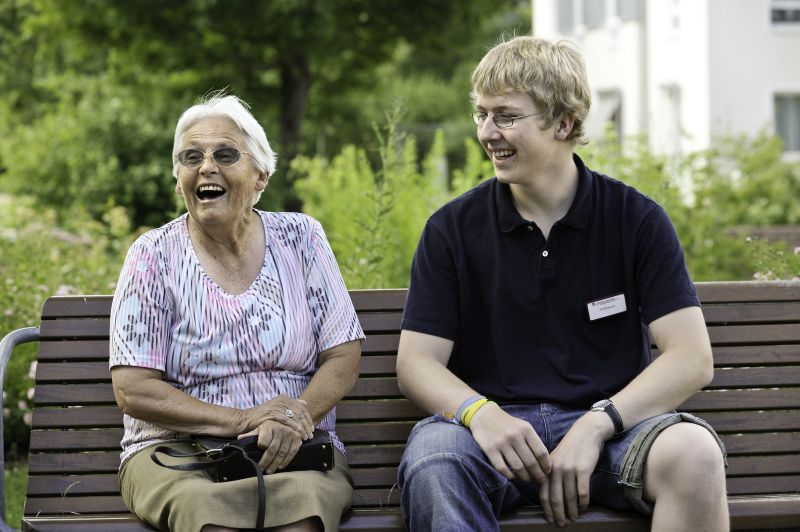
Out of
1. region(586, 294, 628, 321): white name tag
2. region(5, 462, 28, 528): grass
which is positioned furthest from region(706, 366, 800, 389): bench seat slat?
region(5, 462, 28, 528): grass

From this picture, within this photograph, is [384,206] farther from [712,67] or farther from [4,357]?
[712,67]

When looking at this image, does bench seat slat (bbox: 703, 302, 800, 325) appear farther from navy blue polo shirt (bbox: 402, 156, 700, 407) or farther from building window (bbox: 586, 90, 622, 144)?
building window (bbox: 586, 90, 622, 144)

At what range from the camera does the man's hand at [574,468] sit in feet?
11.3

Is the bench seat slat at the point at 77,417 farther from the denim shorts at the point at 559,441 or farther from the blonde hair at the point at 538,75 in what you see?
the blonde hair at the point at 538,75

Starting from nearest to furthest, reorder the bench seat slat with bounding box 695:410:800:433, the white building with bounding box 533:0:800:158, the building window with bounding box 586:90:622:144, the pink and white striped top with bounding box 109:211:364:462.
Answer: the pink and white striped top with bounding box 109:211:364:462, the bench seat slat with bounding box 695:410:800:433, the white building with bounding box 533:0:800:158, the building window with bounding box 586:90:622:144

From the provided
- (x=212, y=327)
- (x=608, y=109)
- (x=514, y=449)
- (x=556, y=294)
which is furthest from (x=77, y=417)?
(x=608, y=109)

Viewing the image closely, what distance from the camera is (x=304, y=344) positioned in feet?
12.6

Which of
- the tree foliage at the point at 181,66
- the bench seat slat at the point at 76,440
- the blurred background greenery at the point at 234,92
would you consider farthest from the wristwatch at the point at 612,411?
the tree foliage at the point at 181,66

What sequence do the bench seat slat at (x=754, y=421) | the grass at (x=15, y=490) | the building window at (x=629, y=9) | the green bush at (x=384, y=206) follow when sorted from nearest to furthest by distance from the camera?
1. the bench seat slat at (x=754, y=421)
2. the grass at (x=15, y=490)
3. the green bush at (x=384, y=206)
4. the building window at (x=629, y=9)

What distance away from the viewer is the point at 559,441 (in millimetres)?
3678

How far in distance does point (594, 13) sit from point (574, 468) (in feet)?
92.2

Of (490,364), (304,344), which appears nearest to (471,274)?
(490,364)

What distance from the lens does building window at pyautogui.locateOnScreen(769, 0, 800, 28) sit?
25562mm

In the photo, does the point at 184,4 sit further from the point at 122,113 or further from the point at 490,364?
the point at 490,364
